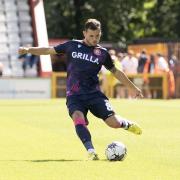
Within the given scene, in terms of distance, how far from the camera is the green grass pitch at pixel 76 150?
937cm

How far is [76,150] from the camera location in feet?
41.2

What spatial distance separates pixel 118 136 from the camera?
15391 mm

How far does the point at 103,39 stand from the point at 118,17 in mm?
2287

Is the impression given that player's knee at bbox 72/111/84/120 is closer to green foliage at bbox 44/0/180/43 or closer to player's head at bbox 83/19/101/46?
player's head at bbox 83/19/101/46

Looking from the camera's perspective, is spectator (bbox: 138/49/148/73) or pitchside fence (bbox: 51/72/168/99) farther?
spectator (bbox: 138/49/148/73)

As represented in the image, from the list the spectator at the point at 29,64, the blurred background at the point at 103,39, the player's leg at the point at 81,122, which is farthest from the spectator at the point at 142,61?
the player's leg at the point at 81,122

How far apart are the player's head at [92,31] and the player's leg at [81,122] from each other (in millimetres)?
890

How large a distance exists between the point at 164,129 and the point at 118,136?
7.18ft

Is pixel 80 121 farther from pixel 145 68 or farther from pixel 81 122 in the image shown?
pixel 145 68

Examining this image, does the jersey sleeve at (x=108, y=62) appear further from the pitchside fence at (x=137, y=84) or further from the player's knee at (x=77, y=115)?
the pitchside fence at (x=137, y=84)

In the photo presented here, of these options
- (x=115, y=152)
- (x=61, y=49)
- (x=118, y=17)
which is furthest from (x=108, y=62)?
(x=118, y=17)

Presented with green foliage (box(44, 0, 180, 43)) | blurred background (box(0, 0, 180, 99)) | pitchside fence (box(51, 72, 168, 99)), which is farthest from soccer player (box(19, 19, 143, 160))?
green foliage (box(44, 0, 180, 43))

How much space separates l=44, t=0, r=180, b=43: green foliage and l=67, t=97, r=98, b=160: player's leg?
44230mm

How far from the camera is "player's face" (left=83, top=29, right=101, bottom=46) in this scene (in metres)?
11.0
